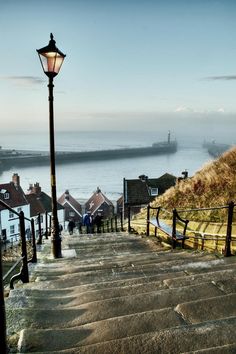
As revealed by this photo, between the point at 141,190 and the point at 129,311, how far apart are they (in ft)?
112

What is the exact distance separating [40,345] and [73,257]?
14.5 feet

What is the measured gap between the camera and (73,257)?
266 inches

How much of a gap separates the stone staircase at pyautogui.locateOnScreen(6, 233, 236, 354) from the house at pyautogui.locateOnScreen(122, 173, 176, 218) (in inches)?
1221

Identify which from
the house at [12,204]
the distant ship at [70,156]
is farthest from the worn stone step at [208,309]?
the distant ship at [70,156]

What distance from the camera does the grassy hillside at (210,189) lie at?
1070cm

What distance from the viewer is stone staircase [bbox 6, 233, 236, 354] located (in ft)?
7.62

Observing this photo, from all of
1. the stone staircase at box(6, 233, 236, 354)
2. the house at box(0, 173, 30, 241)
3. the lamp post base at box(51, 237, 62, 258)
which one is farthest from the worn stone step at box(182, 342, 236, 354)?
the house at box(0, 173, 30, 241)

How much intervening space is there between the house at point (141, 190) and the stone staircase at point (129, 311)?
3102cm

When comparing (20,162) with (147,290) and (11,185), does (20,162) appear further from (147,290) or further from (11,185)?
(147,290)

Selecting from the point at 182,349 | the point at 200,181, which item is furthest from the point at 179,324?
the point at 200,181

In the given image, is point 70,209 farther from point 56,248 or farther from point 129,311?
point 129,311

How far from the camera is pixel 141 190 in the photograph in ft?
121

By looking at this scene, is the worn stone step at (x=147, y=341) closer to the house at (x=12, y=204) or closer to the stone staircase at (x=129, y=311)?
the stone staircase at (x=129, y=311)

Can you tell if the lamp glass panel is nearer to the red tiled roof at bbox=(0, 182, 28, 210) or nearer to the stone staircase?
the stone staircase
